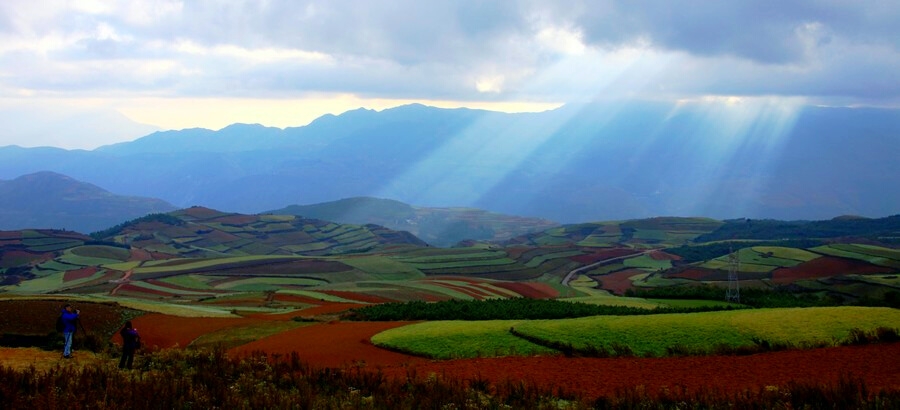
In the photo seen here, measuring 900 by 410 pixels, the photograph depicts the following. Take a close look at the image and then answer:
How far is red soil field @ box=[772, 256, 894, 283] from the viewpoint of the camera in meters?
84.0

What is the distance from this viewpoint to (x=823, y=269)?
294 ft

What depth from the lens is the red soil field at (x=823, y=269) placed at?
83975 mm

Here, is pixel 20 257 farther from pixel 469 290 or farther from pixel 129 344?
pixel 129 344

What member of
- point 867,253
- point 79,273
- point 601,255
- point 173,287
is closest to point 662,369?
point 173,287

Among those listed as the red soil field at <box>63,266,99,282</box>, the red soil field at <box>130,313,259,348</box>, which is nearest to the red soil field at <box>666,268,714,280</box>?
the red soil field at <box>130,313,259,348</box>

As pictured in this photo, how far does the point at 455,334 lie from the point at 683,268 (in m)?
86.5

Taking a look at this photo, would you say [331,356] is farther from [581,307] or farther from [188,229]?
[188,229]

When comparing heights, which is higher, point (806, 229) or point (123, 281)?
point (806, 229)

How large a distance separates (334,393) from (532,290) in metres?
64.8

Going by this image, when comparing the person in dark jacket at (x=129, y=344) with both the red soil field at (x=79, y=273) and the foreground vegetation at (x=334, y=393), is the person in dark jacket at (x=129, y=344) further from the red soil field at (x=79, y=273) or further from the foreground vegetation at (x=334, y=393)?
the red soil field at (x=79, y=273)

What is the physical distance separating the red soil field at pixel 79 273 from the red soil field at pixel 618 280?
3257 inches

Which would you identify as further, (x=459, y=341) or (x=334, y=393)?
(x=459, y=341)

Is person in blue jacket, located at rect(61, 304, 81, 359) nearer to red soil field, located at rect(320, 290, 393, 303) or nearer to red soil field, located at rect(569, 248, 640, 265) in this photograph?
red soil field, located at rect(320, 290, 393, 303)

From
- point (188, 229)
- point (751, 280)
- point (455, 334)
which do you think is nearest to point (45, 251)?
point (188, 229)
